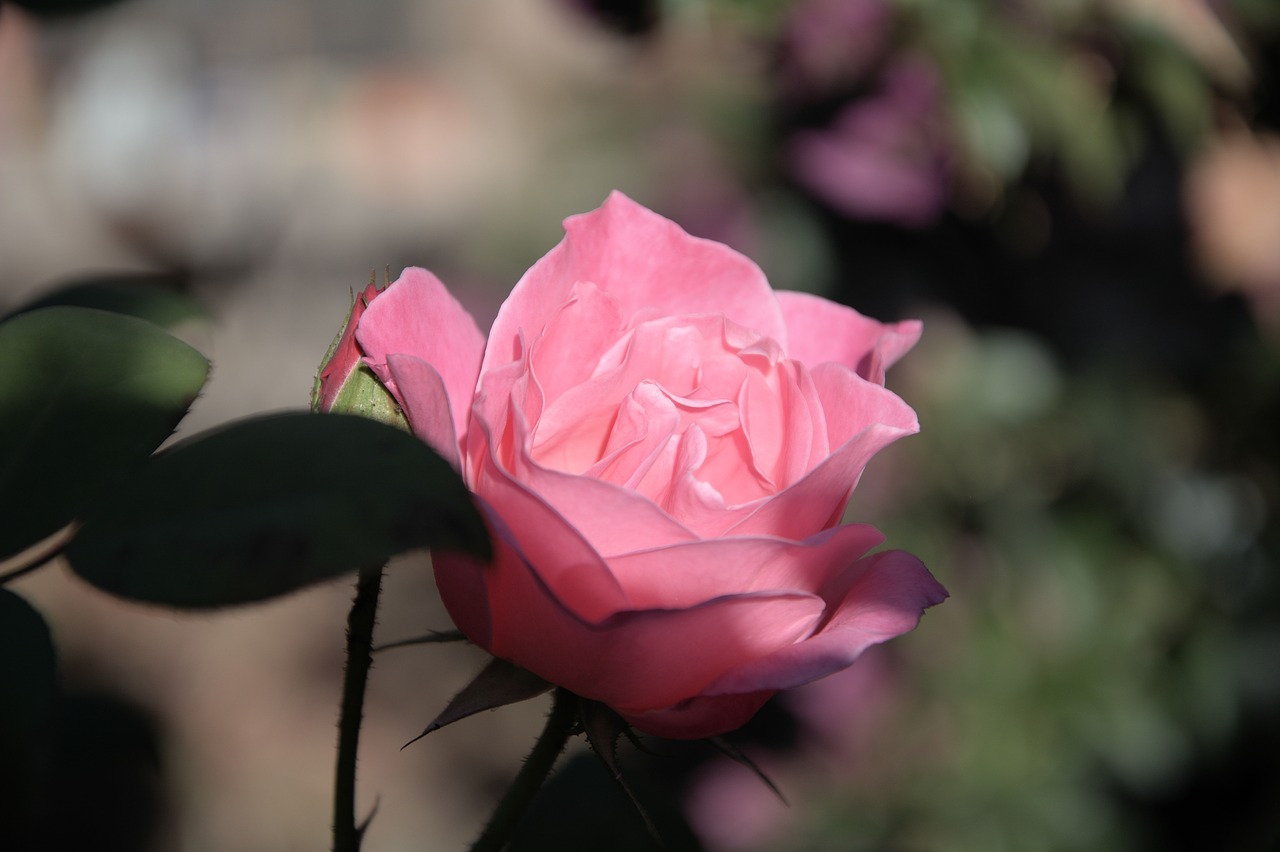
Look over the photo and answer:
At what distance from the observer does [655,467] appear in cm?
40

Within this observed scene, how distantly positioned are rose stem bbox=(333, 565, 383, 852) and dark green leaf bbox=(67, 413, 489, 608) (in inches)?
4.4

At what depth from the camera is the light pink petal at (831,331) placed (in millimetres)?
473

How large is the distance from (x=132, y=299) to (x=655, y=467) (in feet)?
1.15

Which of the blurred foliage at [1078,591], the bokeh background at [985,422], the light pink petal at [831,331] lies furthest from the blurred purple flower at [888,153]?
the light pink petal at [831,331]

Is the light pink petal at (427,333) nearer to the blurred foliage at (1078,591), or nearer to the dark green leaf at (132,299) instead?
the dark green leaf at (132,299)

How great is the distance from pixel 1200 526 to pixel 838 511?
3.71 feet

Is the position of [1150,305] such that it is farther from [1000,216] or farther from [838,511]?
[838,511]

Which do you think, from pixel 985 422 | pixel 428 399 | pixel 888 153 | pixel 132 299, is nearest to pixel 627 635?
pixel 428 399

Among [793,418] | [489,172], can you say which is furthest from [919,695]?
[489,172]

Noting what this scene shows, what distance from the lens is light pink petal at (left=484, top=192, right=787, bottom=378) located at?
17.8 inches

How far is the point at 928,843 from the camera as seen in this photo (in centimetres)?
132

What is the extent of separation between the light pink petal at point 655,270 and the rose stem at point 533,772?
0.16 meters

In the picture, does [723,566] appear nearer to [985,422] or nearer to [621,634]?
[621,634]

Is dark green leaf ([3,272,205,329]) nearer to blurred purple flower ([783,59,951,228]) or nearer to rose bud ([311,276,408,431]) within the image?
rose bud ([311,276,408,431])
